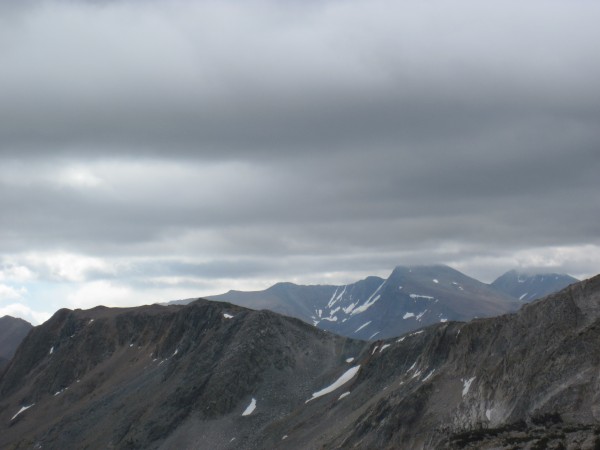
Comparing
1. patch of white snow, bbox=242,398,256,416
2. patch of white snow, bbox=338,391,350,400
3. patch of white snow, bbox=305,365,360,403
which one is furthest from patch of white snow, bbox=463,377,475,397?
patch of white snow, bbox=242,398,256,416

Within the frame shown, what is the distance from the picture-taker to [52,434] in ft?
551

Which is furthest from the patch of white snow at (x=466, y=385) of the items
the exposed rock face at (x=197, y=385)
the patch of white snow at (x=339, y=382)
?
the exposed rock face at (x=197, y=385)

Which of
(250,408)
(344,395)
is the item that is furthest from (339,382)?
(250,408)

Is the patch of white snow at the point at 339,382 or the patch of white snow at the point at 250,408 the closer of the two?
the patch of white snow at the point at 339,382

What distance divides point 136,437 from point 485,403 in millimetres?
85141

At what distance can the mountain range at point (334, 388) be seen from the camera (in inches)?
2736

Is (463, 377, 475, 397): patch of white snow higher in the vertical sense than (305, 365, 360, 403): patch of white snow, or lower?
higher

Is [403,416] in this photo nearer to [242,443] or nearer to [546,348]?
[546,348]

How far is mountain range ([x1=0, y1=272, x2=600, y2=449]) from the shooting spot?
6950 centimetres

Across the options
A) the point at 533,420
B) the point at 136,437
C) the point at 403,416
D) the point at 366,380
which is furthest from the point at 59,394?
the point at 533,420

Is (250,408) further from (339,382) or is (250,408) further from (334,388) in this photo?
(339,382)

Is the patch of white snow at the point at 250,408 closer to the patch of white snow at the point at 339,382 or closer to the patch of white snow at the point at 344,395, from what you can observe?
the patch of white snow at the point at 339,382

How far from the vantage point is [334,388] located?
13288cm

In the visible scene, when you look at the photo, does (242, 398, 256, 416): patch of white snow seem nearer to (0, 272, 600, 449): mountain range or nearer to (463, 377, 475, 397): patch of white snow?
(0, 272, 600, 449): mountain range
